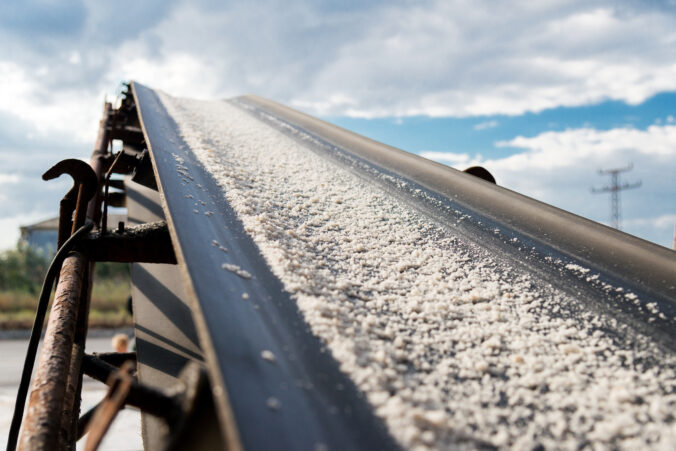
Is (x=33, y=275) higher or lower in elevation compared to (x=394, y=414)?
lower

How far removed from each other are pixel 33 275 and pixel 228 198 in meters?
14.7

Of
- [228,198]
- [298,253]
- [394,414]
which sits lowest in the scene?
[394,414]

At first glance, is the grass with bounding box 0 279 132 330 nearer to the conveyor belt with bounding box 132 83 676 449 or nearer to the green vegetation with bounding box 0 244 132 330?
the green vegetation with bounding box 0 244 132 330

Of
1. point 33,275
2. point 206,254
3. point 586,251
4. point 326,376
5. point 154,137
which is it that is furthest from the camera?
point 33,275

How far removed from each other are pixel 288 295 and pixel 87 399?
5443mm

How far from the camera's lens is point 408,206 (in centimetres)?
169

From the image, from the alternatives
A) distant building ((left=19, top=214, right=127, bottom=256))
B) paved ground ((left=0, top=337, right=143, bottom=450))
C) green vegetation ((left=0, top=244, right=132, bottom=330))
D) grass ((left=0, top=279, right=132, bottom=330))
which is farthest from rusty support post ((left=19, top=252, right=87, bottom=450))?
distant building ((left=19, top=214, right=127, bottom=256))

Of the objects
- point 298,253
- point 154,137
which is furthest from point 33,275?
point 298,253

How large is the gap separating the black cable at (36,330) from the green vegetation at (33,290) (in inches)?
380

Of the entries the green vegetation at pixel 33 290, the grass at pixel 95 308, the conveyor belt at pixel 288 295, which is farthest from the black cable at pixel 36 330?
the grass at pixel 95 308

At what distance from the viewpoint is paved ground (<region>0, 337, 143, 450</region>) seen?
11.3 feet

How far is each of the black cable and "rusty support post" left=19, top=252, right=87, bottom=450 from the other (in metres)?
0.06

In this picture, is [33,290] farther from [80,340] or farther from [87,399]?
[80,340]

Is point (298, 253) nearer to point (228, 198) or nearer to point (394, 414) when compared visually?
point (228, 198)
